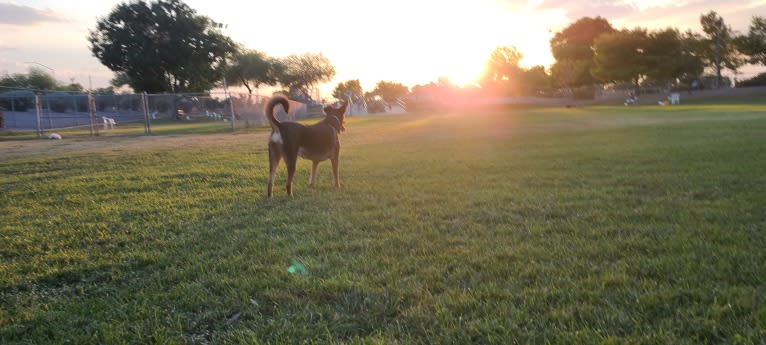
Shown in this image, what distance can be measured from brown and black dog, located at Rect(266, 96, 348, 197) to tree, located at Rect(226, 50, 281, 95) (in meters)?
57.8

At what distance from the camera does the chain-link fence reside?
69.8 ft

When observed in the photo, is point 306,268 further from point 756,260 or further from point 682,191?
point 682,191

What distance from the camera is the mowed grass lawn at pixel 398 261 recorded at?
228 cm

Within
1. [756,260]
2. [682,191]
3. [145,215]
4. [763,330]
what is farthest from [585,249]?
[145,215]

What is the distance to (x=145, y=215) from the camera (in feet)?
15.9

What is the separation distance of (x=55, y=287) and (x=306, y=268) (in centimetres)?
162

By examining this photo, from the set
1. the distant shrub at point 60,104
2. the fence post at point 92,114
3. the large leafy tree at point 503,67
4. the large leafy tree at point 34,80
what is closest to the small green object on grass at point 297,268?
the fence post at point 92,114

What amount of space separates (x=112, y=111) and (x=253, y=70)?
29.9 m

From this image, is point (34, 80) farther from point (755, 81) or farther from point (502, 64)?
point (755, 81)

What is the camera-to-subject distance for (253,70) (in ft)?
201

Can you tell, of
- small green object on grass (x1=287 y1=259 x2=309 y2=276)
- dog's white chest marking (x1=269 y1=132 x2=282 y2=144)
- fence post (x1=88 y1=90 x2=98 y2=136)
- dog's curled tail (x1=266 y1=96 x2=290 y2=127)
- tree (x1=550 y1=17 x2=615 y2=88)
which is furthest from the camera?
tree (x1=550 y1=17 x2=615 y2=88)

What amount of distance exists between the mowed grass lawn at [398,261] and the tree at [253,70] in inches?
2272

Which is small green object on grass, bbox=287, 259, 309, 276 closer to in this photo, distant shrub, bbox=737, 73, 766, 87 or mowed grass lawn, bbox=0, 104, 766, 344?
mowed grass lawn, bbox=0, 104, 766, 344

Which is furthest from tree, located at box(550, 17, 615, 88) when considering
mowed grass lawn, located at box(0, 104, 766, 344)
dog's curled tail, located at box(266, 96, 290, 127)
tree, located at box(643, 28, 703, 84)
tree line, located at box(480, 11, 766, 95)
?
dog's curled tail, located at box(266, 96, 290, 127)
